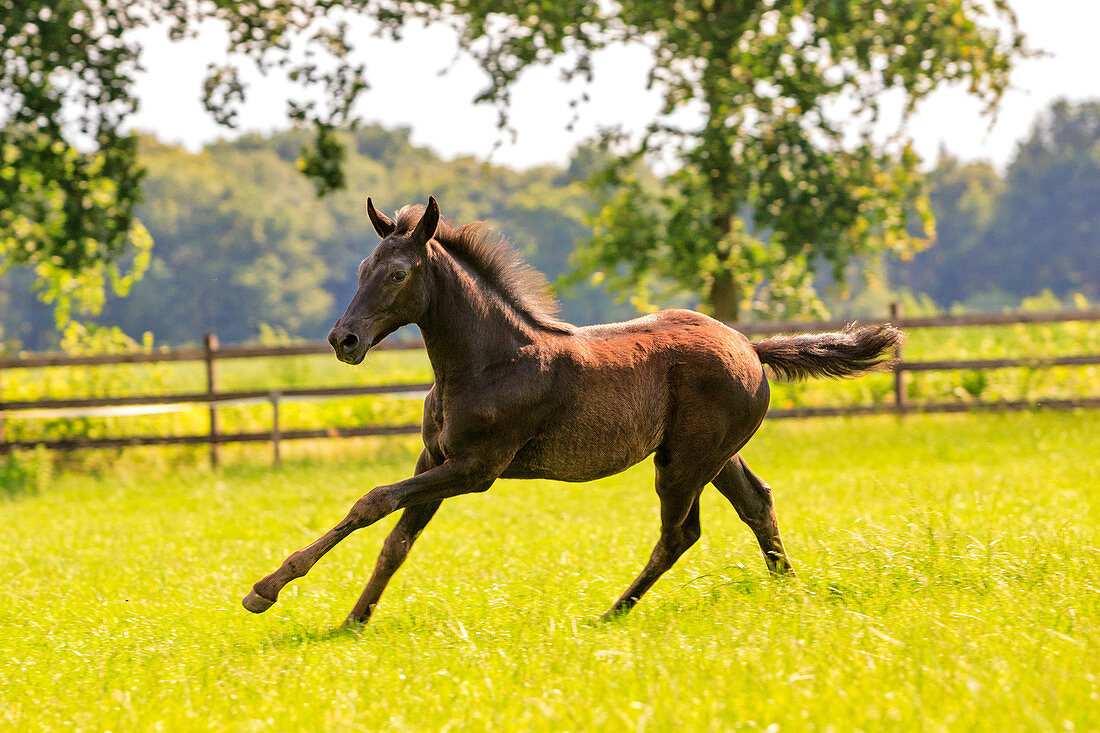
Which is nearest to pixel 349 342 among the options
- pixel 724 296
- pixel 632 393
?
pixel 632 393

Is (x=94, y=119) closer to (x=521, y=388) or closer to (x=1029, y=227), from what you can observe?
(x=521, y=388)

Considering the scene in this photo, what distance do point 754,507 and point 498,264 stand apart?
1808 millimetres

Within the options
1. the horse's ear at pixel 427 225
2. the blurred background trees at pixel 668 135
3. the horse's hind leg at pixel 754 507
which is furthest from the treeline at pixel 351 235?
the horse's ear at pixel 427 225

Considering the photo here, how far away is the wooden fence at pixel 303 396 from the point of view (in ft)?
43.6

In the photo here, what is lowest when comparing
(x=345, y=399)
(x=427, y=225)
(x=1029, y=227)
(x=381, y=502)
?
(x=345, y=399)

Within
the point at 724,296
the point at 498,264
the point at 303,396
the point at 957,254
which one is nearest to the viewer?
the point at 498,264

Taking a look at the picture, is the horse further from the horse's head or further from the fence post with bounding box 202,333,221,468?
the fence post with bounding box 202,333,221,468

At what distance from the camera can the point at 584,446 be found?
4.53 metres

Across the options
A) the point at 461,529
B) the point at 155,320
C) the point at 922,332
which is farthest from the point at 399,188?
the point at 461,529

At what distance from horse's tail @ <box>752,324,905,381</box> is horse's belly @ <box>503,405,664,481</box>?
102 centimetres

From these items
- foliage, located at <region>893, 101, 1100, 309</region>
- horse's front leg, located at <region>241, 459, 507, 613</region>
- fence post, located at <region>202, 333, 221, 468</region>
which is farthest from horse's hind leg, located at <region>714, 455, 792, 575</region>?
foliage, located at <region>893, 101, 1100, 309</region>

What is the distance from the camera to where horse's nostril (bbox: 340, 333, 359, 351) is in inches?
158

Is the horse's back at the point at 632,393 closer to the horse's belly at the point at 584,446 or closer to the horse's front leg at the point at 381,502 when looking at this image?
the horse's belly at the point at 584,446

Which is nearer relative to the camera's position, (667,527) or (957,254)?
(667,527)
